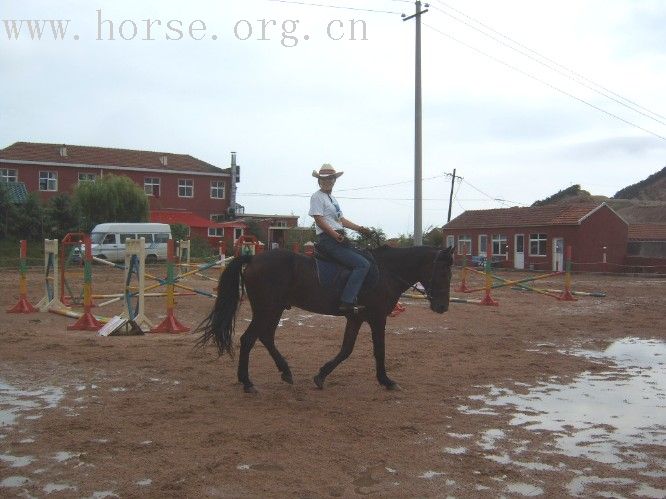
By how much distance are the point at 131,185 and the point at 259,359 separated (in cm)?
3894

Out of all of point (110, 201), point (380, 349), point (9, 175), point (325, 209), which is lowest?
point (380, 349)

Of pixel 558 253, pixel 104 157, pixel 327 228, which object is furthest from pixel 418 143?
pixel 104 157

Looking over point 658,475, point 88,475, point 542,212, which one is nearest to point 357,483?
point 88,475

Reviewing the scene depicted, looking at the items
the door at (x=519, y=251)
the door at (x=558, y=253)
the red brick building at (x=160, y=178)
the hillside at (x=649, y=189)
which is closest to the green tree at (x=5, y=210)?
the red brick building at (x=160, y=178)

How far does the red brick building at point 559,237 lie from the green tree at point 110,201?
21.4 meters

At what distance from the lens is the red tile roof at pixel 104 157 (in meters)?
50.6

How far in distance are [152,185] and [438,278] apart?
50123 millimetres

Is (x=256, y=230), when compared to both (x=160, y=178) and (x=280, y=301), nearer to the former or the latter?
(x=160, y=178)

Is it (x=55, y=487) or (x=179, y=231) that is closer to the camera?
(x=55, y=487)

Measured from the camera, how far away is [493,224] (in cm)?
4916

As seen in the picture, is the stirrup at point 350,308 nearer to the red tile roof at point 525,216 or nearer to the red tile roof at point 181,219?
the red tile roof at point 525,216

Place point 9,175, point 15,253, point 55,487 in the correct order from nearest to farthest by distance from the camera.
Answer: point 55,487
point 15,253
point 9,175

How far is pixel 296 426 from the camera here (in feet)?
18.6

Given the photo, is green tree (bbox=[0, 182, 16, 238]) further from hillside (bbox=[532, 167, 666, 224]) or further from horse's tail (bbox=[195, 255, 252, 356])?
hillside (bbox=[532, 167, 666, 224])
